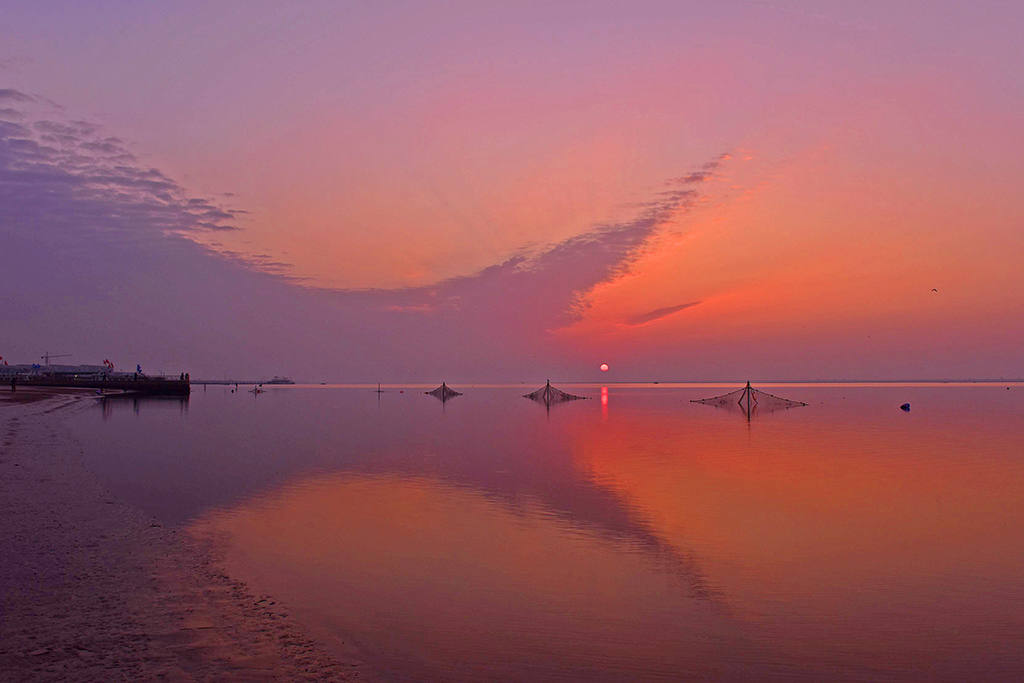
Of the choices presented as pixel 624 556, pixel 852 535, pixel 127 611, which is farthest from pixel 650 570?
pixel 127 611

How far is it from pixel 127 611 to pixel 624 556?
11.1m

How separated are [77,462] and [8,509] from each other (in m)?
13.7

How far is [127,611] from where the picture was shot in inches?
409

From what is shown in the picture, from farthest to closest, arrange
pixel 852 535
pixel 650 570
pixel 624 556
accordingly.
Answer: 1. pixel 852 535
2. pixel 624 556
3. pixel 650 570

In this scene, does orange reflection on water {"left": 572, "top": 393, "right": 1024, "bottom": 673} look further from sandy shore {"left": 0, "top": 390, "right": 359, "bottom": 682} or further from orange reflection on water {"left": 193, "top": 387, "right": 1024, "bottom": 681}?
sandy shore {"left": 0, "top": 390, "right": 359, "bottom": 682}

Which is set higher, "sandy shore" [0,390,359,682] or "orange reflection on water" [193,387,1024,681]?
"sandy shore" [0,390,359,682]

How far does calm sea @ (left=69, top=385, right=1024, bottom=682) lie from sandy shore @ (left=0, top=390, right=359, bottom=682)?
0.81 m

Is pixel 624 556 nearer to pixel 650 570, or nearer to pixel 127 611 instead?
pixel 650 570

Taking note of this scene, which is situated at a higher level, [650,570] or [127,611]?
[127,611]

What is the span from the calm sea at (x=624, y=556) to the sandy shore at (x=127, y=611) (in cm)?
81

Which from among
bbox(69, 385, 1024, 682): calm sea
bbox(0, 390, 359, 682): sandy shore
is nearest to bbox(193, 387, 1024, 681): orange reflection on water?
bbox(69, 385, 1024, 682): calm sea

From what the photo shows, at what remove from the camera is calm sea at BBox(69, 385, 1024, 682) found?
396 inches

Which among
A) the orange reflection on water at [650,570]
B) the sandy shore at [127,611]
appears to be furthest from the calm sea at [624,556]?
the sandy shore at [127,611]

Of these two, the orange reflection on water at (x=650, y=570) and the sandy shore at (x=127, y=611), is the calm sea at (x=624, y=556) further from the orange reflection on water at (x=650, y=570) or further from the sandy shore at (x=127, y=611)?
the sandy shore at (x=127, y=611)
